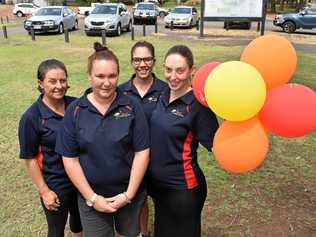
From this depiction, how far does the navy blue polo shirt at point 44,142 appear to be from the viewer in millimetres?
2570

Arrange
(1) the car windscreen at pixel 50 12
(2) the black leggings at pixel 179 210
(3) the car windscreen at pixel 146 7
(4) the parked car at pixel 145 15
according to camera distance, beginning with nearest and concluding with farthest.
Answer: (2) the black leggings at pixel 179 210 < (1) the car windscreen at pixel 50 12 < (4) the parked car at pixel 145 15 < (3) the car windscreen at pixel 146 7

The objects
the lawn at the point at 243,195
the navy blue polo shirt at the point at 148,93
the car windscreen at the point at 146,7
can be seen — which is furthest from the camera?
the car windscreen at the point at 146,7

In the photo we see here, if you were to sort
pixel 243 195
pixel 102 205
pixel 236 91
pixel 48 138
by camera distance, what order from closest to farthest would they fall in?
1. pixel 236 91
2. pixel 102 205
3. pixel 48 138
4. pixel 243 195

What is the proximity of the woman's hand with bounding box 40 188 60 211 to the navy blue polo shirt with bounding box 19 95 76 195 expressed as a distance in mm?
33

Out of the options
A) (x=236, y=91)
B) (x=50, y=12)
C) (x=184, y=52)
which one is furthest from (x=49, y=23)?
(x=236, y=91)

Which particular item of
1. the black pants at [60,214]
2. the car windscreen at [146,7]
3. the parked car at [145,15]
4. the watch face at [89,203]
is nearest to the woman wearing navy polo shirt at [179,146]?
the watch face at [89,203]

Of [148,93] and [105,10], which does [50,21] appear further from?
[148,93]

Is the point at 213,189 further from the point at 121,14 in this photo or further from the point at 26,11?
the point at 26,11

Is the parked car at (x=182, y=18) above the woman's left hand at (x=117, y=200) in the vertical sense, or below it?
below

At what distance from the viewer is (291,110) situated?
228 centimetres

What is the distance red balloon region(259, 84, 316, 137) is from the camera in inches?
89.6

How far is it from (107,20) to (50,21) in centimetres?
294

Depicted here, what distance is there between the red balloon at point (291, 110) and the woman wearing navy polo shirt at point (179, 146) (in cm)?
37

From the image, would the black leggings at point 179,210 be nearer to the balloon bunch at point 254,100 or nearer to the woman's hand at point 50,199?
the balloon bunch at point 254,100
